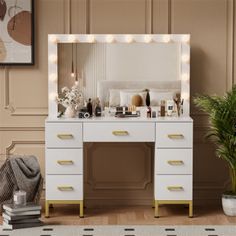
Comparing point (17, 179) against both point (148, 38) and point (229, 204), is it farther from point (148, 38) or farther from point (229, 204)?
point (229, 204)

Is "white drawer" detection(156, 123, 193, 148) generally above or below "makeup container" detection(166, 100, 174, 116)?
below

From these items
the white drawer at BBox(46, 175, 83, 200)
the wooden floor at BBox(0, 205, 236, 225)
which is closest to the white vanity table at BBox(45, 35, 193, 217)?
the white drawer at BBox(46, 175, 83, 200)

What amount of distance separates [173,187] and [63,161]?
0.89 meters

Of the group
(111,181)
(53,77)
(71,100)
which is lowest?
(111,181)

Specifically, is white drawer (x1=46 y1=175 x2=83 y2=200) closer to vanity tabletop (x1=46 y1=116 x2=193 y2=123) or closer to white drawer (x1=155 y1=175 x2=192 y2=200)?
vanity tabletop (x1=46 y1=116 x2=193 y2=123)

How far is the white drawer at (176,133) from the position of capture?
19.7ft

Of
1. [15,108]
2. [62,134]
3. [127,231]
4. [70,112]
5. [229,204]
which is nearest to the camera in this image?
[127,231]

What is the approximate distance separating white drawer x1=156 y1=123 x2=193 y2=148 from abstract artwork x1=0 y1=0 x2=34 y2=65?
4.23 feet

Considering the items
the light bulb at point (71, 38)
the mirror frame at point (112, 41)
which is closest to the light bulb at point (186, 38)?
the mirror frame at point (112, 41)

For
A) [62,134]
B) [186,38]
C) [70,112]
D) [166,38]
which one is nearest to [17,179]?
[62,134]

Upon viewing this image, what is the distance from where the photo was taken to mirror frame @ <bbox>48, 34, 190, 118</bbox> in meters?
6.35

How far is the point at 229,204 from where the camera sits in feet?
20.0

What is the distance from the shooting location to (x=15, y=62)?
254 inches

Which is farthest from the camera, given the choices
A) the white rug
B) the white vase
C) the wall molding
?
the wall molding
